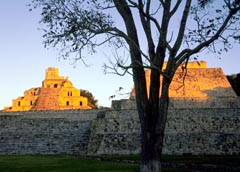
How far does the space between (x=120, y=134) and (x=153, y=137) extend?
15.7 meters

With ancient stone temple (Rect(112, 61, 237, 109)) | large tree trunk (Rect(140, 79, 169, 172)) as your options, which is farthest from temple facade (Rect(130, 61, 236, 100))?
large tree trunk (Rect(140, 79, 169, 172))

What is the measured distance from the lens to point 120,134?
86.2ft

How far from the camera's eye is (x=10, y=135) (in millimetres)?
29188

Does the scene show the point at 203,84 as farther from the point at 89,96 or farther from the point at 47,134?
the point at 89,96

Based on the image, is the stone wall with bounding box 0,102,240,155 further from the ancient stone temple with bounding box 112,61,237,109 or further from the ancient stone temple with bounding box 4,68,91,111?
the ancient stone temple with bounding box 4,68,91,111

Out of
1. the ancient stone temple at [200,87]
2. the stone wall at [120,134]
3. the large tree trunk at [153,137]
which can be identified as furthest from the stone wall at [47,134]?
the large tree trunk at [153,137]

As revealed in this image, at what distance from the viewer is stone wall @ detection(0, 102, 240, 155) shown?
25000mm

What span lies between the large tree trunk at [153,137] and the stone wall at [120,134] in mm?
14011

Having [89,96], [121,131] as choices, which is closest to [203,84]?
[121,131]

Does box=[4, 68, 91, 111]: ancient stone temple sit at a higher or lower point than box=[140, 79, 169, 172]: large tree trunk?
higher

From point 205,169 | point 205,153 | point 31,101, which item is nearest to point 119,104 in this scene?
point 205,153

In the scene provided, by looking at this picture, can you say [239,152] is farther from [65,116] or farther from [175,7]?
[175,7]

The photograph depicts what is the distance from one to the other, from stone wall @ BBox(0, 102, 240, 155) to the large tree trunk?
1401 cm

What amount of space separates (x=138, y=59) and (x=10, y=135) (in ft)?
64.8
